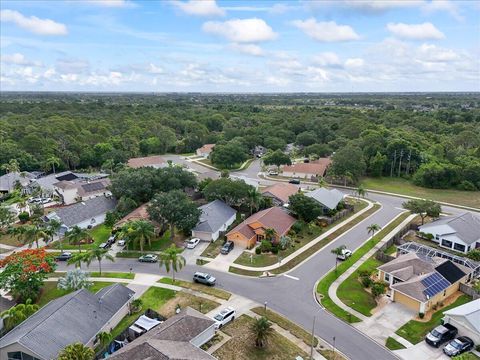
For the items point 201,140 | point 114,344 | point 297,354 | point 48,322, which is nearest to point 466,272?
point 297,354

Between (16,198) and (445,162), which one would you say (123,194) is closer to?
(16,198)

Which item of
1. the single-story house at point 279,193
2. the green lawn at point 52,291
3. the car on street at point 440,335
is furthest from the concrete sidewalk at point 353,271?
the green lawn at point 52,291

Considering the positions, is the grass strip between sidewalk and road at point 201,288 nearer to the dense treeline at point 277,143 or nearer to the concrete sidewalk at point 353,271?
the concrete sidewalk at point 353,271

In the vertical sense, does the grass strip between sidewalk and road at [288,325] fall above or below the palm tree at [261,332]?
below

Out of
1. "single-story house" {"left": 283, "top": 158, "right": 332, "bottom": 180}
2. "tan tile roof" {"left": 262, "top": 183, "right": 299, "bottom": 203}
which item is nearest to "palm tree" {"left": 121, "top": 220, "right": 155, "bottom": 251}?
"tan tile roof" {"left": 262, "top": 183, "right": 299, "bottom": 203}

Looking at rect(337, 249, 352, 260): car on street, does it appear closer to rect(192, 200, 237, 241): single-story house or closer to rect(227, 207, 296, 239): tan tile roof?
rect(227, 207, 296, 239): tan tile roof

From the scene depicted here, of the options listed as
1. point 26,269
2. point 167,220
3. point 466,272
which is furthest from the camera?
point 167,220
